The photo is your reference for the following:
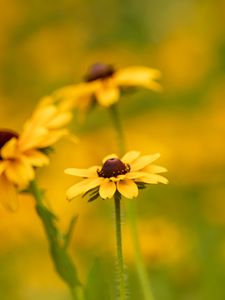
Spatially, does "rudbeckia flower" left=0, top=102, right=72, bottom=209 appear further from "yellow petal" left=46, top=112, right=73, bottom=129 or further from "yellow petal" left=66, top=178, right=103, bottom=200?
"yellow petal" left=66, top=178, right=103, bottom=200

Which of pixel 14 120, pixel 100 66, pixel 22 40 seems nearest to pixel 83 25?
pixel 22 40

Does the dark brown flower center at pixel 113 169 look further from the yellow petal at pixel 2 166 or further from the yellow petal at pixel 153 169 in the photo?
the yellow petal at pixel 2 166

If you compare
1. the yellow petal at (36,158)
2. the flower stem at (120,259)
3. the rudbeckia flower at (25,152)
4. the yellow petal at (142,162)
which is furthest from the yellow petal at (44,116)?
the flower stem at (120,259)

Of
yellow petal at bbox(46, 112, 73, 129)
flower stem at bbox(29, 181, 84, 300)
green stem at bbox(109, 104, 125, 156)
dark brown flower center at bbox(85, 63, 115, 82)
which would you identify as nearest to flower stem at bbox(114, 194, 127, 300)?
flower stem at bbox(29, 181, 84, 300)

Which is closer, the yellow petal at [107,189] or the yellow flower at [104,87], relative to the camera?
the yellow petal at [107,189]

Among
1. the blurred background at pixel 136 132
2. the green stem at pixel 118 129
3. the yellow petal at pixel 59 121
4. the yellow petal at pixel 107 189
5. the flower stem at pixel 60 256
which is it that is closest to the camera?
the yellow petal at pixel 107 189

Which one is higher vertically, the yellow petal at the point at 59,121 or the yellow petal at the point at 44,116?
the yellow petal at the point at 44,116

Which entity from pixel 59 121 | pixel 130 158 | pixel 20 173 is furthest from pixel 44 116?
pixel 130 158
